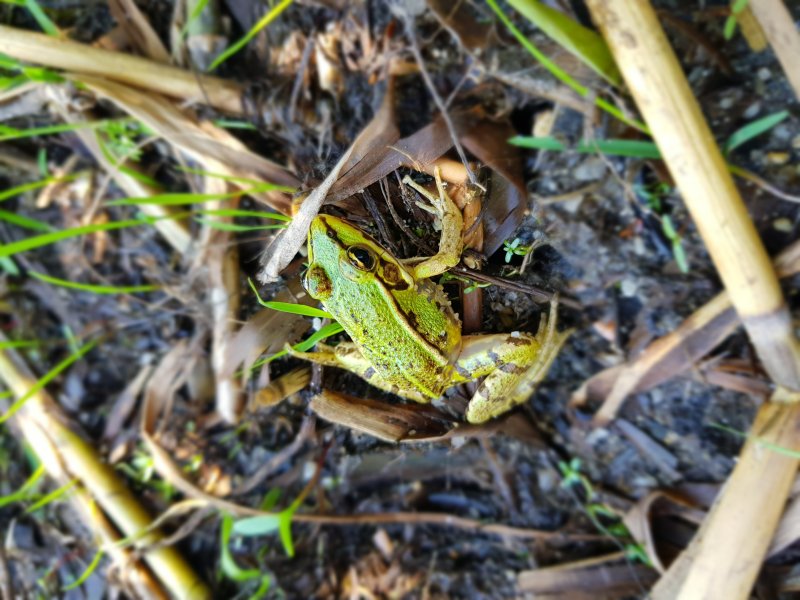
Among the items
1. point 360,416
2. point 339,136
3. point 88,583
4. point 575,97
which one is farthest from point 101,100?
point 88,583

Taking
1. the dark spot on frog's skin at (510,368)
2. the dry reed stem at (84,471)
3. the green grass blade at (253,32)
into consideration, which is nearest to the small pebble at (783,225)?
the dark spot on frog's skin at (510,368)

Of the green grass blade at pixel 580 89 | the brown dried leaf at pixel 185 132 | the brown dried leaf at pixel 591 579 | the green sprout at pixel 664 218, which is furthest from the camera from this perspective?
the brown dried leaf at pixel 591 579

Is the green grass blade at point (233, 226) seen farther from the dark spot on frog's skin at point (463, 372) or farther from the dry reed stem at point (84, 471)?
the dry reed stem at point (84, 471)

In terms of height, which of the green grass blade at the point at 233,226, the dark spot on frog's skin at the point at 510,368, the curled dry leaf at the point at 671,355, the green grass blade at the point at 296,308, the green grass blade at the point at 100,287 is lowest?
the curled dry leaf at the point at 671,355

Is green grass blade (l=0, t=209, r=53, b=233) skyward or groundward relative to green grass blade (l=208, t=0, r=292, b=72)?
skyward

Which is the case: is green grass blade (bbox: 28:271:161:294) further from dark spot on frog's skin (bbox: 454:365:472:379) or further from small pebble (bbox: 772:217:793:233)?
small pebble (bbox: 772:217:793:233)

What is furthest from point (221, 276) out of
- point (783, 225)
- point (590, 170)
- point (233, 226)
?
point (783, 225)

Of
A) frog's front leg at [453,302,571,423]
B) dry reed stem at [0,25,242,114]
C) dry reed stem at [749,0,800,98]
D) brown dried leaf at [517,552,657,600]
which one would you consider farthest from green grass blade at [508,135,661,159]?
brown dried leaf at [517,552,657,600]
